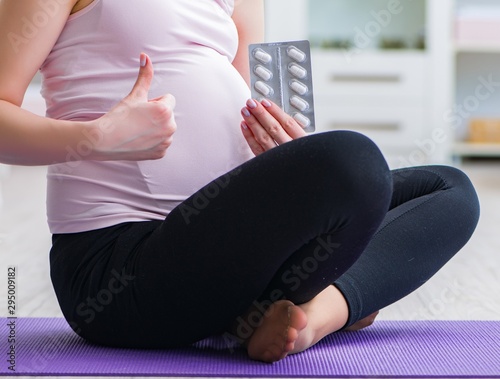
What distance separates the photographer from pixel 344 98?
343 cm

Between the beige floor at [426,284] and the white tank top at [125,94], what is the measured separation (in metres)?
0.30

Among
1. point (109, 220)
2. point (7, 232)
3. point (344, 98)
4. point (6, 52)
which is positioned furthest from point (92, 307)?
point (344, 98)

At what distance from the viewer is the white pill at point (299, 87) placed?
37.3 inches

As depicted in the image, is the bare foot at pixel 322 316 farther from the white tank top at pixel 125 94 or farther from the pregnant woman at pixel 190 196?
the white tank top at pixel 125 94

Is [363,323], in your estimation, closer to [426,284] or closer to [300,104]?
[300,104]

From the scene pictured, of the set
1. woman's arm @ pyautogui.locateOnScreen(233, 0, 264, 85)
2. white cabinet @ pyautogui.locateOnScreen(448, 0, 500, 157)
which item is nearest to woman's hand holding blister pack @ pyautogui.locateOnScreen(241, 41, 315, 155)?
woman's arm @ pyautogui.locateOnScreen(233, 0, 264, 85)

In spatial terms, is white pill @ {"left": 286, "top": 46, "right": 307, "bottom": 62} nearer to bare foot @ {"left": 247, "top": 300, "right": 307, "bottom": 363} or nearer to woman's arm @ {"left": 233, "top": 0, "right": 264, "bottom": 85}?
woman's arm @ {"left": 233, "top": 0, "right": 264, "bottom": 85}

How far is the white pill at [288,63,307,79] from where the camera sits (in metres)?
0.95

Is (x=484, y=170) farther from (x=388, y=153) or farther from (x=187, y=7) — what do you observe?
(x=187, y=7)

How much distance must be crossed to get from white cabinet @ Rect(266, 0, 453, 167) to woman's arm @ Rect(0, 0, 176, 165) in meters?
2.64

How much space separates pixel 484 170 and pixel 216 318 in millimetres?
2677

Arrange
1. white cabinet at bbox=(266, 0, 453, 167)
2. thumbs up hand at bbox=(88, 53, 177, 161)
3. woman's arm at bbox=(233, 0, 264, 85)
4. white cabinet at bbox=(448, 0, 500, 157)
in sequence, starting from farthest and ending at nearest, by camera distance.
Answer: white cabinet at bbox=(448, 0, 500, 157) → white cabinet at bbox=(266, 0, 453, 167) → woman's arm at bbox=(233, 0, 264, 85) → thumbs up hand at bbox=(88, 53, 177, 161)

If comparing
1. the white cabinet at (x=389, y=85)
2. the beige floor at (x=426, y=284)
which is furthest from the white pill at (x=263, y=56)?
the white cabinet at (x=389, y=85)

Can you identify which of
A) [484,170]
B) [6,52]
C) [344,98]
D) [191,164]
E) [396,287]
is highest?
[6,52]
